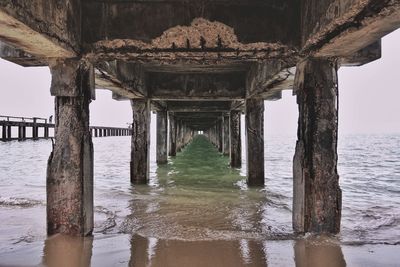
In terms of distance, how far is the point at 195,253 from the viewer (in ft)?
13.1

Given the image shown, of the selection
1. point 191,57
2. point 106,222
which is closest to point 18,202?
point 106,222

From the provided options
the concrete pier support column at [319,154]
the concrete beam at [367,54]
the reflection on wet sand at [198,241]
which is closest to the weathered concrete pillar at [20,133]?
the reflection on wet sand at [198,241]

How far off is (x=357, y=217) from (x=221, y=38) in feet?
13.0

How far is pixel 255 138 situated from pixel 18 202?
550 centimetres

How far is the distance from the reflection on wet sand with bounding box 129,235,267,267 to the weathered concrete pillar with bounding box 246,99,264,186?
4915 mm

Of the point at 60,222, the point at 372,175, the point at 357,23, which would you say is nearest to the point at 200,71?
the point at 60,222

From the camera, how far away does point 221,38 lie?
418 cm

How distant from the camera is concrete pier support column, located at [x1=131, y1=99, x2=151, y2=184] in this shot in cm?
944

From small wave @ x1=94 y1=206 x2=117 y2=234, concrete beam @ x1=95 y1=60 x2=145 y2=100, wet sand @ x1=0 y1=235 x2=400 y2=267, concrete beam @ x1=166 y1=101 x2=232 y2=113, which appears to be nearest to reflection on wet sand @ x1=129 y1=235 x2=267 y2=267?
wet sand @ x1=0 y1=235 x2=400 y2=267

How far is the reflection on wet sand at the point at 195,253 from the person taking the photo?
3711mm

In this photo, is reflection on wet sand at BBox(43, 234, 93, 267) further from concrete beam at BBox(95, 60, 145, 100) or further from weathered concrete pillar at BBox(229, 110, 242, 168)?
weathered concrete pillar at BBox(229, 110, 242, 168)

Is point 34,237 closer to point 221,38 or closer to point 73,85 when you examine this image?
point 73,85

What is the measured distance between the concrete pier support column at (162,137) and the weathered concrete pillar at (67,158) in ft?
34.7

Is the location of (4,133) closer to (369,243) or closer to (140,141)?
(140,141)
